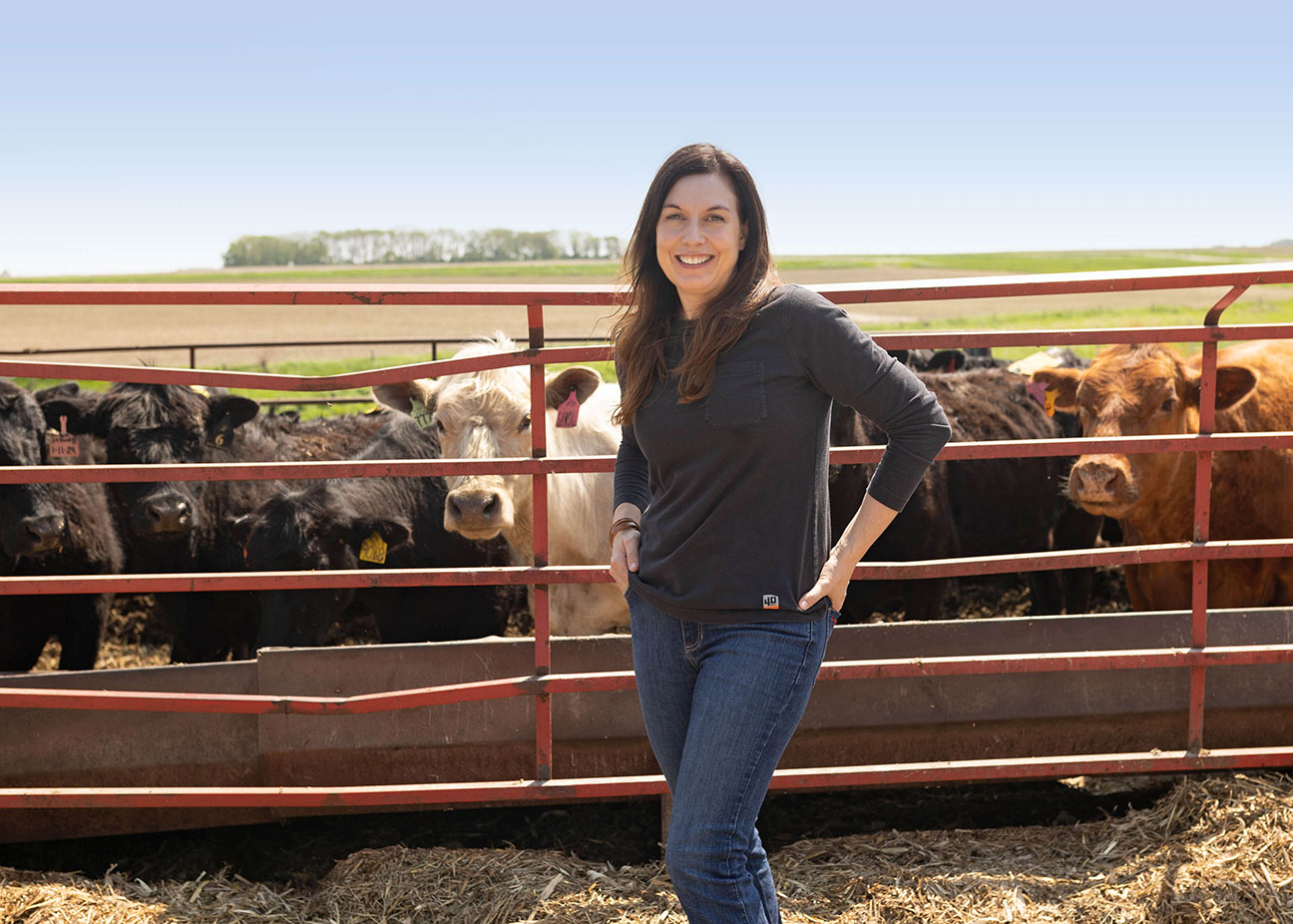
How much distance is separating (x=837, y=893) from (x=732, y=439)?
180 centimetres

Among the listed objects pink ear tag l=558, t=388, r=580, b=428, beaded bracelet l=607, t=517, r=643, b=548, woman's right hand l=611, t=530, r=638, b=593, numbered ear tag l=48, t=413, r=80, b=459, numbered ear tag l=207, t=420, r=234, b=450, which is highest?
pink ear tag l=558, t=388, r=580, b=428

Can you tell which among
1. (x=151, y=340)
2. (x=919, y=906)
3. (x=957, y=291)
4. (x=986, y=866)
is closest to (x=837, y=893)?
(x=919, y=906)

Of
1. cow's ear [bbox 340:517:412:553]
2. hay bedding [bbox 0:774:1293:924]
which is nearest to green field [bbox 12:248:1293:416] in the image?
cow's ear [bbox 340:517:412:553]

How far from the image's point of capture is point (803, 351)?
207 centimetres

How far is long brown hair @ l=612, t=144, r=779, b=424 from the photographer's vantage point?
2.08m

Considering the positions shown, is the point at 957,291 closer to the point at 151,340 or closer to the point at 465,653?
the point at 465,653

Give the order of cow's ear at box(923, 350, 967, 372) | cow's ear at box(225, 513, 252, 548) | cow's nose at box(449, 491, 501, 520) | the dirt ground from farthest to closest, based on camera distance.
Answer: the dirt ground, cow's ear at box(923, 350, 967, 372), cow's ear at box(225, 513, 252, 548), cow's nose at box(449, 491, 501, 520)

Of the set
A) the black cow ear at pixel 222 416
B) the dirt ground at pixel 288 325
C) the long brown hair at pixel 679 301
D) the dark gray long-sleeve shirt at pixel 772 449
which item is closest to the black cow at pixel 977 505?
the black cow ear at pixel 222 416

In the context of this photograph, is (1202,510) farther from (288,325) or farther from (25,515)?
(288,325)

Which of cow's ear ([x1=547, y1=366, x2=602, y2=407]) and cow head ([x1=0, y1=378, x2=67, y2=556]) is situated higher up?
cow's ear ([x1=547, y1=366, x2=602, y2=407])

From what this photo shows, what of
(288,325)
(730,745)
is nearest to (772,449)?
(730,745)

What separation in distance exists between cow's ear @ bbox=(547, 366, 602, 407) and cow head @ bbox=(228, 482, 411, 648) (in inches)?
48.7

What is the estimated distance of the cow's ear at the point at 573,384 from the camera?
13.9 ft

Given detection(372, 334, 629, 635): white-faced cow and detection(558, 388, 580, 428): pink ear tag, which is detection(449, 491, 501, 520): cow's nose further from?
detection(558, 388, 580, 428): pink ear tag
